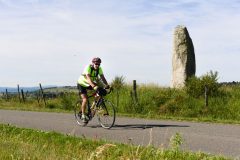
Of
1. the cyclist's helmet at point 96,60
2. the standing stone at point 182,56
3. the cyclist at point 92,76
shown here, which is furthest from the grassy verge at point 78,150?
the standing stone at point 182,56

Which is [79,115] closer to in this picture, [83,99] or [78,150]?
[83,99]

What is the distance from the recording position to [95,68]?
50.4ft

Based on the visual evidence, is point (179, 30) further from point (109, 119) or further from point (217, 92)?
point (109, 119)

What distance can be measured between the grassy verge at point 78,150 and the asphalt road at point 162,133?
471 millimetres

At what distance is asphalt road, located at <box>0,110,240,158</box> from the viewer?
39.0ft

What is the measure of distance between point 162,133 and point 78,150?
467 centimetres

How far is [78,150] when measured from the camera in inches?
399

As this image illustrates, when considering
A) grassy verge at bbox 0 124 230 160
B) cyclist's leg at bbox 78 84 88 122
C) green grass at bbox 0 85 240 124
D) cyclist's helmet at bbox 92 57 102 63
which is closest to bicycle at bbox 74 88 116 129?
cyclist's leg at bbox 78 84 88 122

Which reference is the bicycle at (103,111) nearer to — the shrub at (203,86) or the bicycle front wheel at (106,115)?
the bicycle front wheel at (106,115)

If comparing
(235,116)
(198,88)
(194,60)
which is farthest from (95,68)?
(194,60)

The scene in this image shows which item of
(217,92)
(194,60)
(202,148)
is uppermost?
(194,60)

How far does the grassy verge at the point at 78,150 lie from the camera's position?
7.63 meters

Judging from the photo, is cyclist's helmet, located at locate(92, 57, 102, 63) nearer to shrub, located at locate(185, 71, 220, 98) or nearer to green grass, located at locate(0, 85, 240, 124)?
green grass, located at locate(0, 85, 240, 124)

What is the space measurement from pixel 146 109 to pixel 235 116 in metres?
4.81
